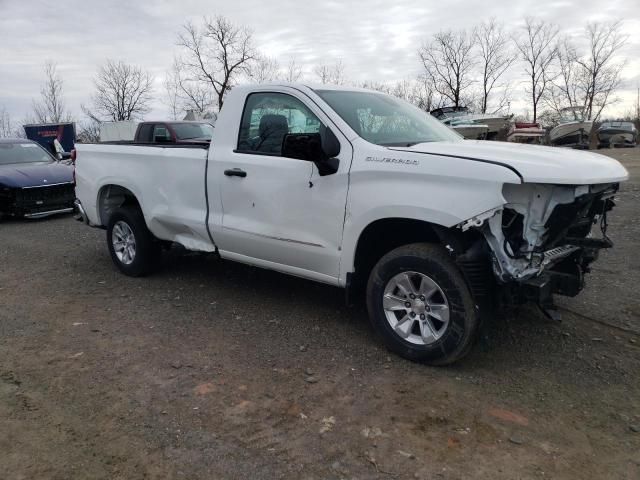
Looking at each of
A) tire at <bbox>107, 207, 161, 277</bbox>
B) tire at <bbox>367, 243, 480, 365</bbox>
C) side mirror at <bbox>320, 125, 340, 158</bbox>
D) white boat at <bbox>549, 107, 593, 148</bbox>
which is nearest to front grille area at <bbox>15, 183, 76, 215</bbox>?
tire at <bbox>107, 207, 161, 277</bbox>

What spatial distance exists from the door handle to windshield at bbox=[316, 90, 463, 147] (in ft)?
3.05

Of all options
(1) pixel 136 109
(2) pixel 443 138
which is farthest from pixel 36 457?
(1) pixel 136 109

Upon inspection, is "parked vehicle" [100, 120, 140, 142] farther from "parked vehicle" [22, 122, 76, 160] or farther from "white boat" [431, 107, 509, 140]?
"white boat" [431, 107, 509, 140]

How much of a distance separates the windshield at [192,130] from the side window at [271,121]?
8260 mm

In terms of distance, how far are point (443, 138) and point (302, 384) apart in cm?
238

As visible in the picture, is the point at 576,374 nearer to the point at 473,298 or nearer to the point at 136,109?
the point at 473,298

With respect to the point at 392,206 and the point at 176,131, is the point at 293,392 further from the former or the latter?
the point at 176,131

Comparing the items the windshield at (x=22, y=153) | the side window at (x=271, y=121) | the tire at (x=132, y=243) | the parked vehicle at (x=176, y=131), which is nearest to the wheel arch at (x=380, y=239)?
the side window at (x=271, y=121)

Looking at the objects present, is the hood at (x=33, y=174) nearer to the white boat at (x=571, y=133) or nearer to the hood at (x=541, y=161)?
the hood at (x=541, y=161)

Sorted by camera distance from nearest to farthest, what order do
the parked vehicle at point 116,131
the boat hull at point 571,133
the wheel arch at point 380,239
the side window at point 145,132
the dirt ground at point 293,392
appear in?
the dirt ground at point 293,392, the wheel arch at point 380,239, the side window at point 145,132, the boat hull at point 571,133, the parked vehicle at point 116,131

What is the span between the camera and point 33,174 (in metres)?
10.6

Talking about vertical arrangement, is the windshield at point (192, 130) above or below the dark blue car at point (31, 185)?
above

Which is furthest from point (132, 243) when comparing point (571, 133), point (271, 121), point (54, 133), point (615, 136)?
point (615, 136)

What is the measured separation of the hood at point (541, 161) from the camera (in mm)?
3240
